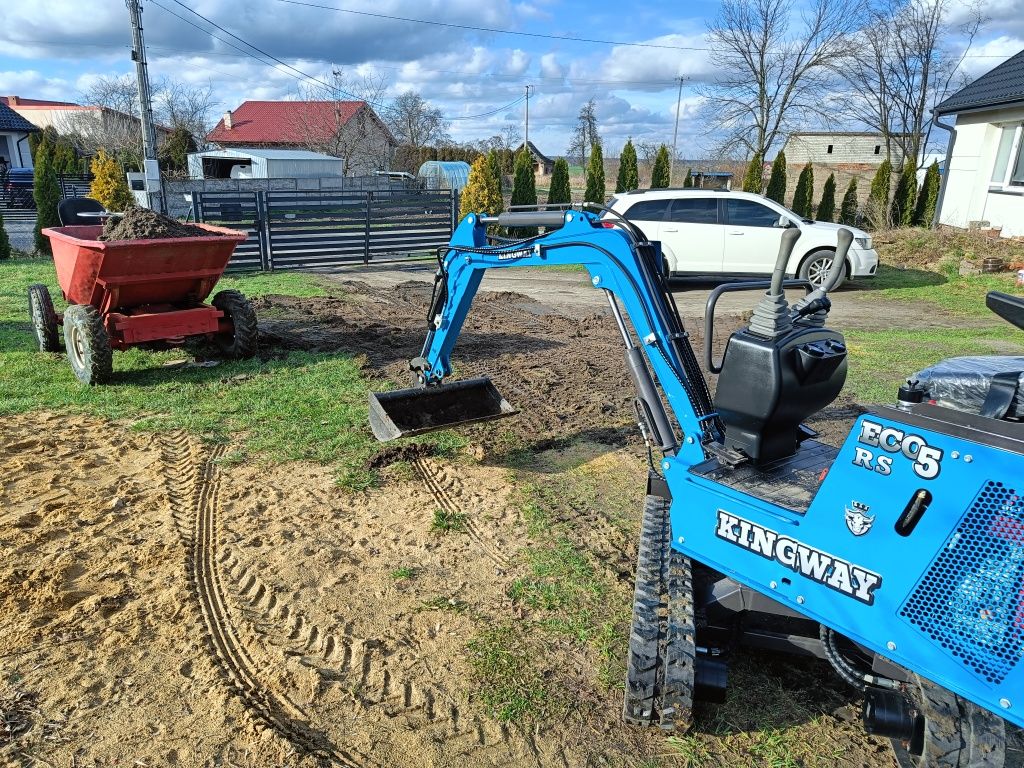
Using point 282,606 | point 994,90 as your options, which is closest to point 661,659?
point 282,606

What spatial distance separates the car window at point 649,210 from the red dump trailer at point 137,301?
299 inches

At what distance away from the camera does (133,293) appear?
7348 mm

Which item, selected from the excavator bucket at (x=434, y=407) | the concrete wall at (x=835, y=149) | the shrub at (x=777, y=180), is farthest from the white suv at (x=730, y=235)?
the concrete wall at (x=835, y=149)

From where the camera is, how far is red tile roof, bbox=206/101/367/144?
46125mm

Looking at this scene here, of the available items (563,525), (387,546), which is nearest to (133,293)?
(387,546)

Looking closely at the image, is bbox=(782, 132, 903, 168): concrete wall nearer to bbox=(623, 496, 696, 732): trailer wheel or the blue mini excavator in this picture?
the blue mini excavator

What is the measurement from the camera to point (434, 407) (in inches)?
216

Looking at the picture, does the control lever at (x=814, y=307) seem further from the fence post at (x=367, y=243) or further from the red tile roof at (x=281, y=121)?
the red tile roof at (x=281, y=121)

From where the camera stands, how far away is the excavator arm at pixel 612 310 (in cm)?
348

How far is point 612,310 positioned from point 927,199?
2056cm

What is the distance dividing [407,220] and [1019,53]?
47.9 feet

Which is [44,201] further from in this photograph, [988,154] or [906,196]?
[906,196]

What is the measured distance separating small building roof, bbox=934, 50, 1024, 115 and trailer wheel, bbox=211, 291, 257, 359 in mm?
15436

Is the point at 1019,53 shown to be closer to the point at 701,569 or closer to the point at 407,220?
the point at 407,220
